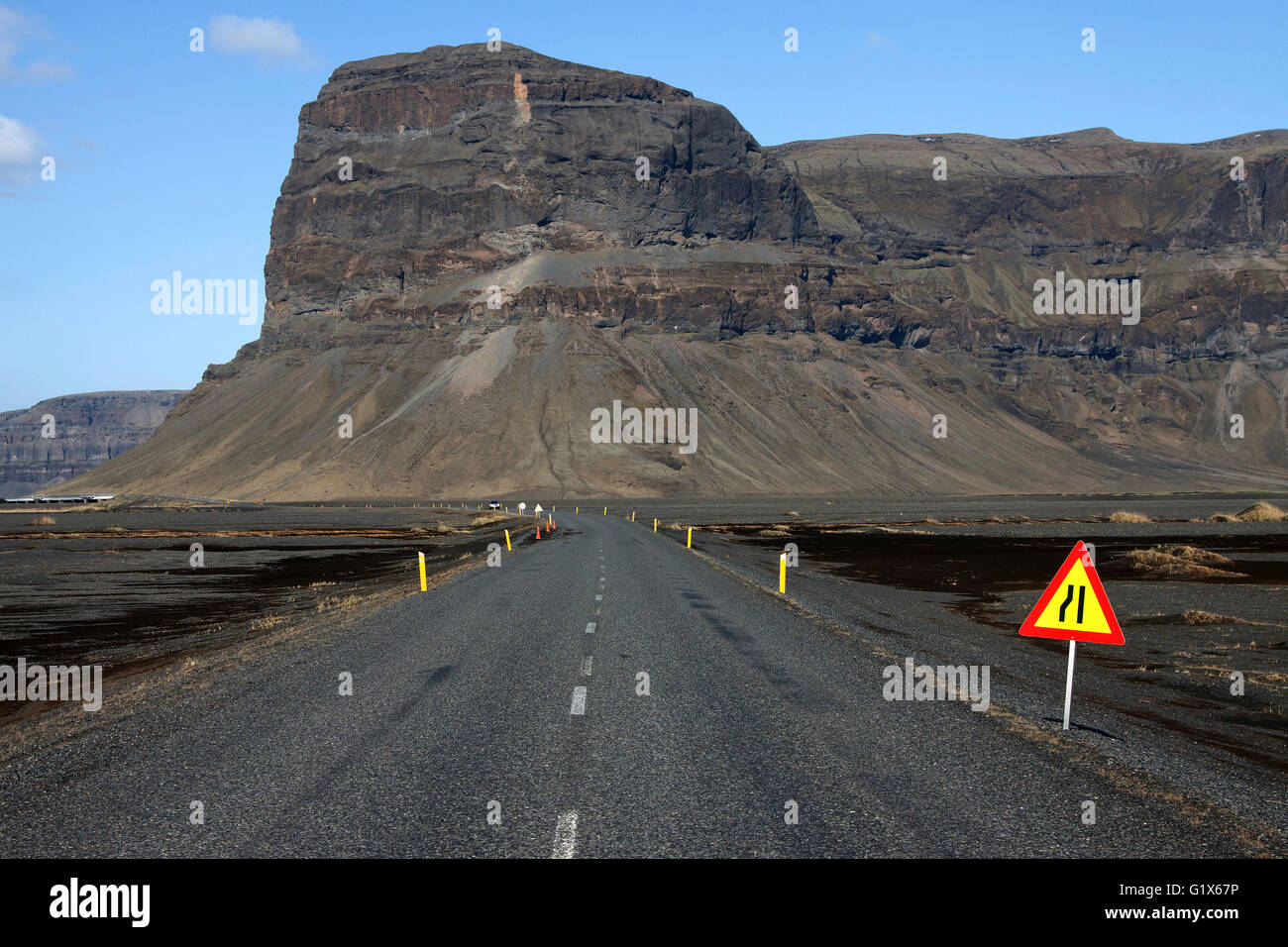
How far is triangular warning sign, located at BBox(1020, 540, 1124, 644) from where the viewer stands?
10.6m

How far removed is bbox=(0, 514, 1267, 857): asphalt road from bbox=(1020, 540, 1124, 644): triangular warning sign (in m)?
1.30

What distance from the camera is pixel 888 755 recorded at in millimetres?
9055

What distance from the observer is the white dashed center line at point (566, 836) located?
664cm

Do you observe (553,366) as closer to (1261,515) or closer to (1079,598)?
(1261,515)

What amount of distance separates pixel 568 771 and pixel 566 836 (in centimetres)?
159

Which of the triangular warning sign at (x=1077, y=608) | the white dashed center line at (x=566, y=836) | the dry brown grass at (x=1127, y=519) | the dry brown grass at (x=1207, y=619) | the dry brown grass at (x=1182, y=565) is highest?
the triangular warning sign at (x=1077, y=608)

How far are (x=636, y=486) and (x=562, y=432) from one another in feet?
49.7

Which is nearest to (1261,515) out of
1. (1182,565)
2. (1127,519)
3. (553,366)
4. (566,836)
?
(1127,519)

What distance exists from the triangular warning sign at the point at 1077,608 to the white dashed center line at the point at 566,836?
19.3 ft

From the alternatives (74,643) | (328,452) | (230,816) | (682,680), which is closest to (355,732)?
(230,816)

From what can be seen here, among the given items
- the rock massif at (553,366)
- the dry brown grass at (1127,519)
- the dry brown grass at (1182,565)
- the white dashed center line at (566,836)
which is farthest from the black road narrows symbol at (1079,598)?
the rock massif at (553,366)

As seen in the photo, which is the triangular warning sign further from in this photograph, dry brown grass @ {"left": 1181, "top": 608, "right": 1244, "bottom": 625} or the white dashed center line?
dry brown grass @ {"left": 1181, "top": 608, "right": 1244, "bottom": 625}

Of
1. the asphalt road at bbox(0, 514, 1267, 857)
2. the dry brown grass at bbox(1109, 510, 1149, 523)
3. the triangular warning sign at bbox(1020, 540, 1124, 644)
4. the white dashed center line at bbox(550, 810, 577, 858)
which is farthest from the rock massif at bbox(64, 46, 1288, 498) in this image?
the white dashed center line at bbox(550, 810, 577, 858)

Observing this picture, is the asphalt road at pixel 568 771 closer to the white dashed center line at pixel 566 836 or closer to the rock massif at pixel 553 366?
the white dashed center line at pixel 566 836
